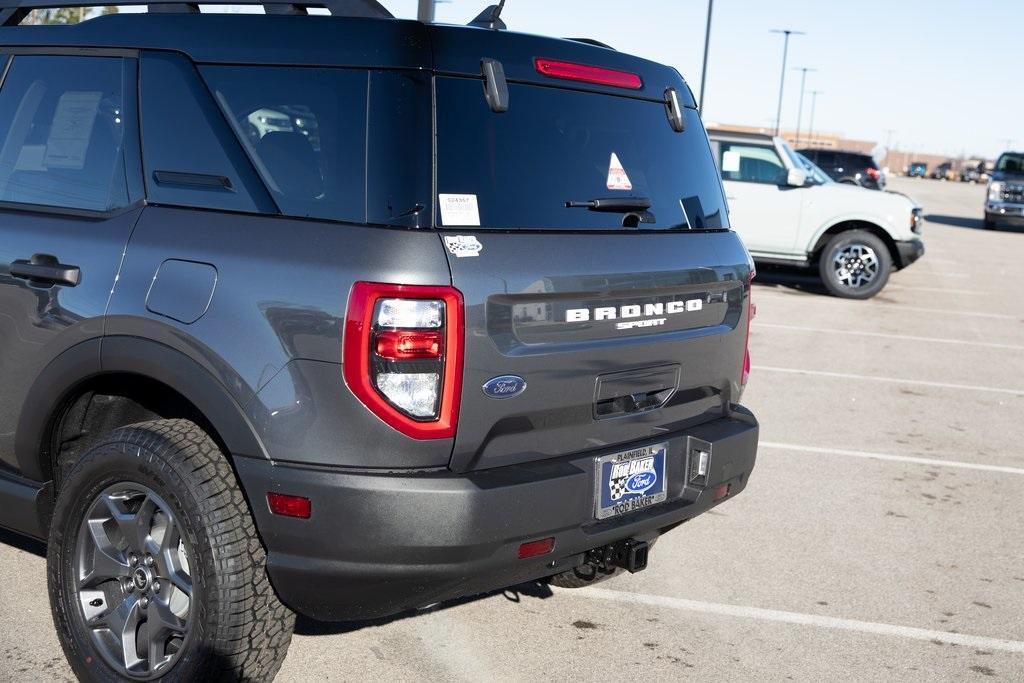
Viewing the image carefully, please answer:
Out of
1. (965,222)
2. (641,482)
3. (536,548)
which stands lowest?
(965,222)

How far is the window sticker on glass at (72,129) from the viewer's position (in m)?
3.70

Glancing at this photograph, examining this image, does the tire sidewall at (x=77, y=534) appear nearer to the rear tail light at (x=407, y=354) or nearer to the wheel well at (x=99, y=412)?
the wheel well at (x=99, y=412)

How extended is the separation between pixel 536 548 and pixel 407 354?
2.30 feet

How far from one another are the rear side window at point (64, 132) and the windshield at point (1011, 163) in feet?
96.8

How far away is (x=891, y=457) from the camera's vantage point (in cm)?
688

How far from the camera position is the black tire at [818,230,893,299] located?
14.5m

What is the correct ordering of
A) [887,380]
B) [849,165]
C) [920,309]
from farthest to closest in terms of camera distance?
[849,165] → [920,309] → [887,380]

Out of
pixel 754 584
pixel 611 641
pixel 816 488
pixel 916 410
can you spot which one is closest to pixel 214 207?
pixel 611 641

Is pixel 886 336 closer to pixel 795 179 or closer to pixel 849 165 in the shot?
pixel 795 179

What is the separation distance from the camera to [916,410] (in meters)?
8.29

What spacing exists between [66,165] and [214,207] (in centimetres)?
81

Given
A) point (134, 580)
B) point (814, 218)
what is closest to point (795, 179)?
point (814, 218)

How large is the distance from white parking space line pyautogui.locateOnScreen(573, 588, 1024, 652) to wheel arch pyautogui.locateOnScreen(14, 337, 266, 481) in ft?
6.11

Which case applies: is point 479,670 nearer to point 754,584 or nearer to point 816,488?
point 754,584
